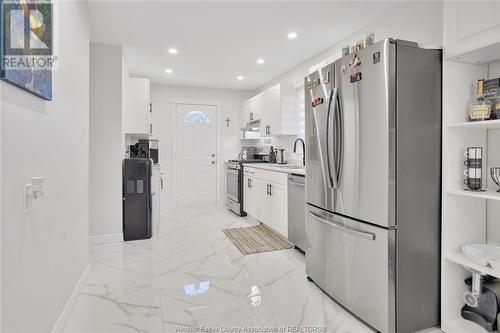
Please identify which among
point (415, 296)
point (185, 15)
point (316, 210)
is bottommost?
point (415, 296)

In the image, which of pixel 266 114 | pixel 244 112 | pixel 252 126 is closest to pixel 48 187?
pixel 266 114

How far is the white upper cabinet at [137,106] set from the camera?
14.9 feet

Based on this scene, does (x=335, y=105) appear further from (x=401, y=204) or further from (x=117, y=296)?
(x=117, y=296)

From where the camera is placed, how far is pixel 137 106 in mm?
4590

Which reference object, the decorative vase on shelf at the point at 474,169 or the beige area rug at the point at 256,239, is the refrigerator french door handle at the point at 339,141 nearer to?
the decorative vase on shelf at the point at 474,169

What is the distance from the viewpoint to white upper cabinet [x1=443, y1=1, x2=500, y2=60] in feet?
5.22

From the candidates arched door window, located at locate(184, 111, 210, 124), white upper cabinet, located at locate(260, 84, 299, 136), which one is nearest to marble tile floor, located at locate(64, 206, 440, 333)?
white upper cabinet, located at locate(260, 84, 299, 136)

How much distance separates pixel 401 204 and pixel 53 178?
210 centimetres

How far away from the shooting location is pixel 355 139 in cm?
201

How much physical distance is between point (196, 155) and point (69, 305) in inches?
173

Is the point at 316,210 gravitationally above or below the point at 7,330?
above

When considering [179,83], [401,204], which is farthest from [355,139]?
[179,83]

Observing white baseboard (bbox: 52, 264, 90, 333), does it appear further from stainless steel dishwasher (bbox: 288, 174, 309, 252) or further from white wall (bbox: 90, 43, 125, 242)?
stainless steel dishwasher (bbox: 288, 174, 309, 252)

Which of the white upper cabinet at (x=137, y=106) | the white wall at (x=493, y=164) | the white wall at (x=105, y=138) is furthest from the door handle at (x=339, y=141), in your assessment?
the white upper cabinet at (x=137, y=106)
